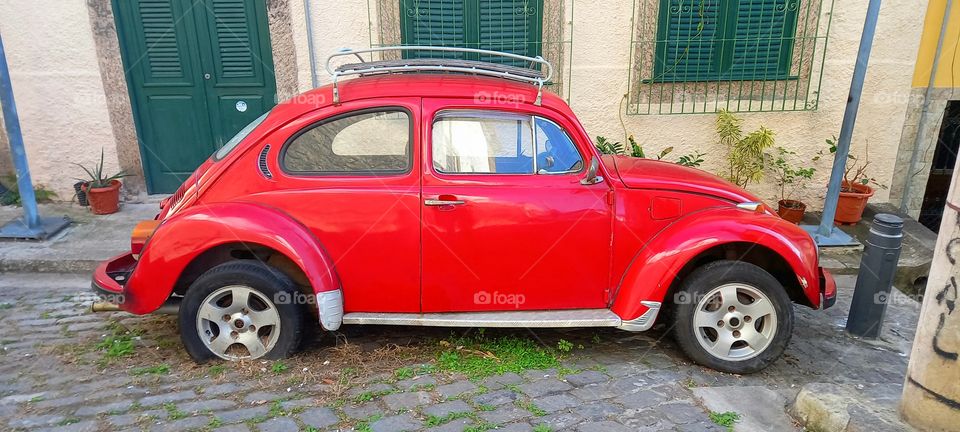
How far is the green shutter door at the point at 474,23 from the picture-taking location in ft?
22.3

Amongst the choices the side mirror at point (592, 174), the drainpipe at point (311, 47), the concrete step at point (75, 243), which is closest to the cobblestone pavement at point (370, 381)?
the concrete step at point (75, 243)

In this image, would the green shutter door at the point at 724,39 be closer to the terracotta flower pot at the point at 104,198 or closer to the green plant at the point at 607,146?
the green plant at the point at 607,146

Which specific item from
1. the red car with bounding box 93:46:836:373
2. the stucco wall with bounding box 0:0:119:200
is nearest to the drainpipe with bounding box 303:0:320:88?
the stucco wall with bounding box 0:0:119:200

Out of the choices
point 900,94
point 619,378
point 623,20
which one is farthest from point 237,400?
point 900,94

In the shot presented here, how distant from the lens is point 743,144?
22.5 ft

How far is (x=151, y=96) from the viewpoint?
22.9ft

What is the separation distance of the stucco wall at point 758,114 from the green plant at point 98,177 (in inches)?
90.9

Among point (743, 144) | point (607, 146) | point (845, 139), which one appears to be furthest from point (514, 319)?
point (743, 144)

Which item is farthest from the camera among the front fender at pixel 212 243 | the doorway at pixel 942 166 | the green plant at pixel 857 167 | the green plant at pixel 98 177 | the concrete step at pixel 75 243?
the doorway at pixel 942 166

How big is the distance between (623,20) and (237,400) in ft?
17.5

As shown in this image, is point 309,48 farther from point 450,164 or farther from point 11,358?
point 11,358

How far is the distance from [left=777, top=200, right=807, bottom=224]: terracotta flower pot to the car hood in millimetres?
2757

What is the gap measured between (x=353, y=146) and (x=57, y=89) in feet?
15.3

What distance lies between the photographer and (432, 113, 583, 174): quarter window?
4.03m
